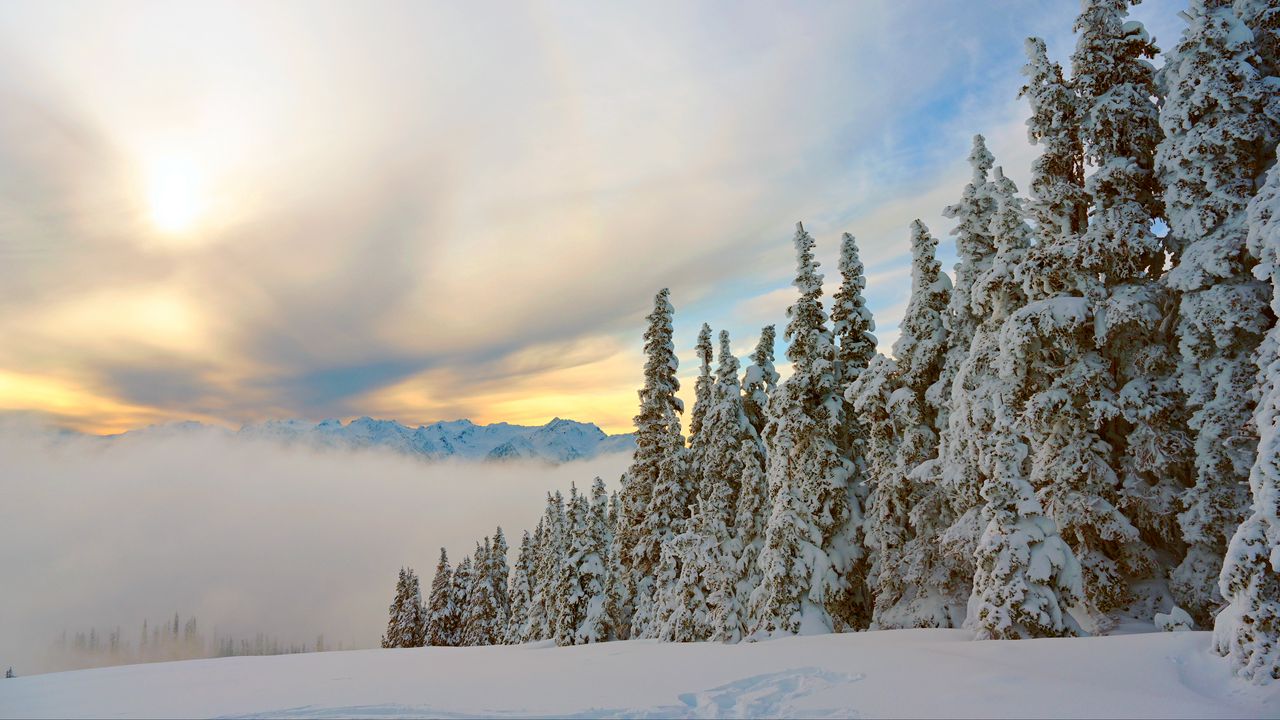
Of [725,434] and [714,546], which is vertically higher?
[725,434]

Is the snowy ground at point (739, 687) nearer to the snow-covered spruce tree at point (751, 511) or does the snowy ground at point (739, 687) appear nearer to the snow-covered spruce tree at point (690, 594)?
the snow-covered spruce tree at point (690, 594)

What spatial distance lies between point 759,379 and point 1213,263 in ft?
83.5

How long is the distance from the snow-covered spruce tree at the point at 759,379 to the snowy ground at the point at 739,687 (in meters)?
25.8

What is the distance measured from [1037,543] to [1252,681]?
5927 millimetres

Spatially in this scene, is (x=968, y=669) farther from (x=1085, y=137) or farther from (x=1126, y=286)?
(x=1085, y=137)

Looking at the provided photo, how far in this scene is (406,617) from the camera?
218ft

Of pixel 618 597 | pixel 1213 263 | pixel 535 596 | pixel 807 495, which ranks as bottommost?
pixel 535 596

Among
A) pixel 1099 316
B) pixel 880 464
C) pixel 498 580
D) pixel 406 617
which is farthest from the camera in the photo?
pixel 406 617

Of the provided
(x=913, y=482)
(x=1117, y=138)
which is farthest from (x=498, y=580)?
(x=1117, y=138)

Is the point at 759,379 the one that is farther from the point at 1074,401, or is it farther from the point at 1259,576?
the point at 1259,576

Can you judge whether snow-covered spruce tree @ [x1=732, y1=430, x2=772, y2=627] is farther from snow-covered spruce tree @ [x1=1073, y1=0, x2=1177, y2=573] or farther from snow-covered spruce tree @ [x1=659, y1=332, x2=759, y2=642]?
snow-covered spruce tree @ [x1=1073, y1=0, x2=1177, y2=573]

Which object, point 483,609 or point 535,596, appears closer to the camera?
point 535,596

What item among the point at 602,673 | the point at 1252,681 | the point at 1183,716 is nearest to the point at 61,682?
the point at 602,673

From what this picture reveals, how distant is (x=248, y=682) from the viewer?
36.2 ft
